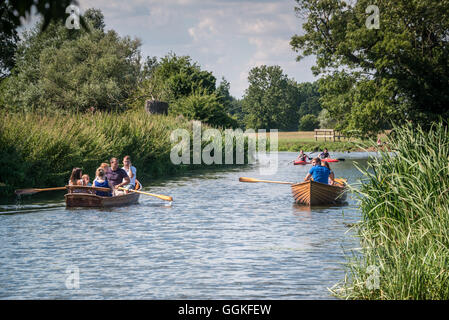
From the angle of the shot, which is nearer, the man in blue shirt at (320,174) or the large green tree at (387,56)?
the man in blue shirt at (320,174)

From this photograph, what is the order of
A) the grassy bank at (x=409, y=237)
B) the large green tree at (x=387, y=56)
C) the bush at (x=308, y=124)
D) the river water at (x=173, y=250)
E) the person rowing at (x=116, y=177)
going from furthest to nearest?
1. the bush at (x=308, y=124)
2. the large green tree at (x=387, y=56)
3. the person rowing at (x=116, y=177)
4. the river water at (x=173, y=250)
5. the grassy bank at (x=409, y=237)

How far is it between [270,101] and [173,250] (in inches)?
4208

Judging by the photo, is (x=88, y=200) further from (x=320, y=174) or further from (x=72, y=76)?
(x=72, y=76)

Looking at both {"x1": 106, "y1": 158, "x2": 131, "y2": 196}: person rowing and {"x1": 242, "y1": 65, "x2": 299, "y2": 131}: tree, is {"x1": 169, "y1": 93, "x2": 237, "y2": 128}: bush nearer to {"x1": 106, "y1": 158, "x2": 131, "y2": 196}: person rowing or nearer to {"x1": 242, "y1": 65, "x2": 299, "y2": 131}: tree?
{"x1": 106, "y1": 158, "x2": 131, "y2": 196}: person rowing

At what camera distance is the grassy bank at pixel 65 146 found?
2189 centimetres

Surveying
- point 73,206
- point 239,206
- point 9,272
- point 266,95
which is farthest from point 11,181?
point 266,95

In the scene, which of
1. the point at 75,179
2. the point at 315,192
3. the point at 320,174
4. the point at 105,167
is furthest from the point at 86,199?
the point at 320,174

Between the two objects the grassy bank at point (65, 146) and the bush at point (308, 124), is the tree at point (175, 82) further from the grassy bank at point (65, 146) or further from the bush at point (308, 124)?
the bush at point (308, 124)

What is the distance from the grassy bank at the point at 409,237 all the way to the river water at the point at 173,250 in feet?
3.00

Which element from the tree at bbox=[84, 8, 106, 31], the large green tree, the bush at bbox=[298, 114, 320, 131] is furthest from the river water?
the bush at bbox=[298, 114, 320, 131]

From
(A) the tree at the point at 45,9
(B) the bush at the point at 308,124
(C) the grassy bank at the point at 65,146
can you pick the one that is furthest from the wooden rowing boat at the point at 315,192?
(B) the bush at the point at 308,124

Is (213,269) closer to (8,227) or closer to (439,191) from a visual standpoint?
(439,191)

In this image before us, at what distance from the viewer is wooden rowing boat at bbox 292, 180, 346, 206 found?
68.0 ft

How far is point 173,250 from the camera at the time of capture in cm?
1354
